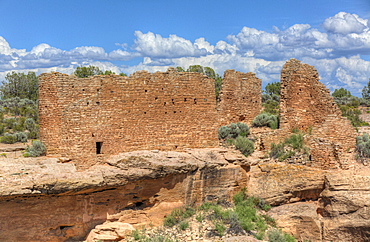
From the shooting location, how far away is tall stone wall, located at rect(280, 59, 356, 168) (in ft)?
53.3

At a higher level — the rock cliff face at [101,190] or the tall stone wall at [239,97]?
the tall stone wall at [239,97]

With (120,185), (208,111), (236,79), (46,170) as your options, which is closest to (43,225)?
(46,170)

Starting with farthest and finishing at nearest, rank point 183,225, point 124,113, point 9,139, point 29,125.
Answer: point 29,125
point 9,139
point 124,113
point 183,225

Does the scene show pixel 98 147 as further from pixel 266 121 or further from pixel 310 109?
pixel 310 109

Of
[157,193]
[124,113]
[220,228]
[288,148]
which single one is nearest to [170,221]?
[157,193]

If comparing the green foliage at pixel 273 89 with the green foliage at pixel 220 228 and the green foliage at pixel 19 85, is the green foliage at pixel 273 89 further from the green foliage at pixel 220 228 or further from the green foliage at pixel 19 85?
the green foliage at pixel 220 228

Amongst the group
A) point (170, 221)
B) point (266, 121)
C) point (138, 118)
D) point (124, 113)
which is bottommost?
point (170, 221)

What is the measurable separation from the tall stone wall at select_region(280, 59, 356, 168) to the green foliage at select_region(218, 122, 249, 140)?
5.81ft

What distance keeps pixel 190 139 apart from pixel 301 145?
523 cm

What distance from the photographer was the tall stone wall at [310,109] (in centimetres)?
1623

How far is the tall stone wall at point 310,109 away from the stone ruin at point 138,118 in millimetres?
46

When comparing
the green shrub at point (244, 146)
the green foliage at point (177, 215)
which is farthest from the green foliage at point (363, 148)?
the green foliage at point (177, 215)

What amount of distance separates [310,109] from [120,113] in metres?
9.26

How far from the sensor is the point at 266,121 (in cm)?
1859
